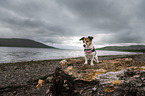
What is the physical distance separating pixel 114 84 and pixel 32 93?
451 cm

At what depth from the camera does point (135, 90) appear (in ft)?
8.54

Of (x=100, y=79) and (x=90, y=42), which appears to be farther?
(x=90, y=42)

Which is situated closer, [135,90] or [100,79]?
[135,90]

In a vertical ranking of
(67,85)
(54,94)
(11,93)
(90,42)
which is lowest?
(11,93)

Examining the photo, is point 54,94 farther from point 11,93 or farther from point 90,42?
point 90,42

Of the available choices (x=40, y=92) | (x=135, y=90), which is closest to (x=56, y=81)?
(x=40, y=92)

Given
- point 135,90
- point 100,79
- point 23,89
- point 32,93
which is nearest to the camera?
point 135,90

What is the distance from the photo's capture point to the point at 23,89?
16.0 ft

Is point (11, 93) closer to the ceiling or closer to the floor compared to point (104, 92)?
closer to the floor

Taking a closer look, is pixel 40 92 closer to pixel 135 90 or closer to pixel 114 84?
pixel 114 84

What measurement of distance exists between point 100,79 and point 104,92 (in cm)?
94

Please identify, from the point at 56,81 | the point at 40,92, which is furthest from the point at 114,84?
the point at 40,92

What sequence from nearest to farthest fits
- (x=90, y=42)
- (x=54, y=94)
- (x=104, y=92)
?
(x=104, y=92)
(x=54, y=94)
(x=90, y=42)

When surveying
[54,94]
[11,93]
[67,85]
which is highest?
[67,85]
